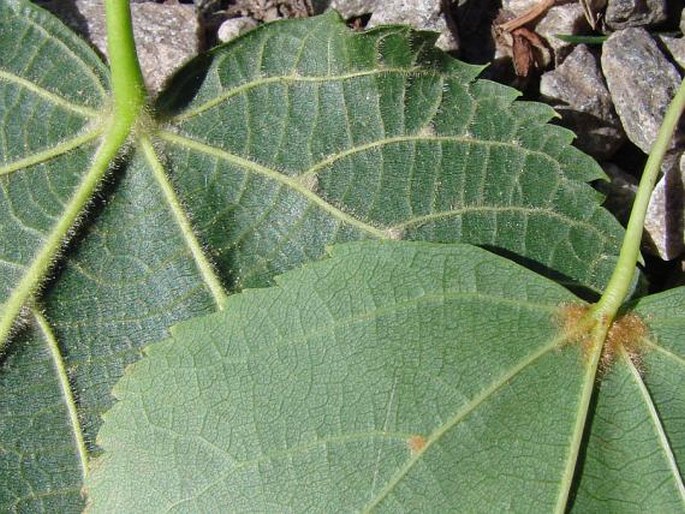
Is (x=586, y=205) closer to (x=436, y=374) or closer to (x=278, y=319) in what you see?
(x=436, y=374)

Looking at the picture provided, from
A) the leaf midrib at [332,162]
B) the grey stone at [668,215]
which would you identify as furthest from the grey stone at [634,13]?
the leaf midrib at [332,162]

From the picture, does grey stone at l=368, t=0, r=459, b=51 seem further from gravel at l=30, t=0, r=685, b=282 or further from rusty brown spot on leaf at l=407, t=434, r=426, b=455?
rusty brown spot on leaf at l=407, t=434, r=426, b=455

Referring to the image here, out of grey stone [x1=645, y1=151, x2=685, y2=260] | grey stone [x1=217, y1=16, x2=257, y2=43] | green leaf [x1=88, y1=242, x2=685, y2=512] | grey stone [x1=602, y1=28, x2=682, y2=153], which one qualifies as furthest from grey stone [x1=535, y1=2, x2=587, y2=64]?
green leaf [x1=88, y1=242, x2=685, y2=512]

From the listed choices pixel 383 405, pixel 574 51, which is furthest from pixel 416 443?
pixel 574 51

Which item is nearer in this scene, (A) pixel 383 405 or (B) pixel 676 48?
(A) pixel 383 405

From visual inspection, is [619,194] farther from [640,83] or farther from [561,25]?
[561,25]

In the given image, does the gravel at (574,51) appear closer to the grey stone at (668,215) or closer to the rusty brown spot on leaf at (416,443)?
the grey stone at (668,215)

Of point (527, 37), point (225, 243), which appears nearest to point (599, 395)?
point (225, 243)
